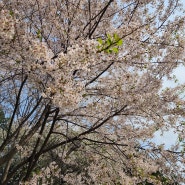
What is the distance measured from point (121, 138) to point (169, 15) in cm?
305

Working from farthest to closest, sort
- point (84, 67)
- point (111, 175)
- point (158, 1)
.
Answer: point (111, 175), point (158, 1), point (84, 67)

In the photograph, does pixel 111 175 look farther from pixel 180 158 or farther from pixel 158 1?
pixel 158 1

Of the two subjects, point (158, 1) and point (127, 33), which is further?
point (158, 1)

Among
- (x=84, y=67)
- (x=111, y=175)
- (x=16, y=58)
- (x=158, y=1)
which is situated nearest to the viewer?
(x=84, y=67)

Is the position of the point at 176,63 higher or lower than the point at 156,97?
higher

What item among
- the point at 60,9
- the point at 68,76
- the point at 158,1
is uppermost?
the point at 158,1

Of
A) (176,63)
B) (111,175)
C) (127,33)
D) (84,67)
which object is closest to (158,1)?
(176,63)

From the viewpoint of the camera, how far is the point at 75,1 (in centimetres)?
682

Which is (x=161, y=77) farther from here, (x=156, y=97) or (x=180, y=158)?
(x=180, y=158)

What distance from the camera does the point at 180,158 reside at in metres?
7.34

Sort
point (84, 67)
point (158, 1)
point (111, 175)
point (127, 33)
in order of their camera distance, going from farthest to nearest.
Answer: point (111, 175) → point (158, 1) → point (127, 33) → point (84, 67)

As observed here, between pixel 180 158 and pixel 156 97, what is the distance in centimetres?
184

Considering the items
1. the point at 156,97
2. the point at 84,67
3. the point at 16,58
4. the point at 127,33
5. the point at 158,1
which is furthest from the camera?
the point at 158,1

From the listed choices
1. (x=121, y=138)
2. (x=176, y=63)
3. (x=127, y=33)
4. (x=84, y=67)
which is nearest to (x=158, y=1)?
(x=176, y=63)
